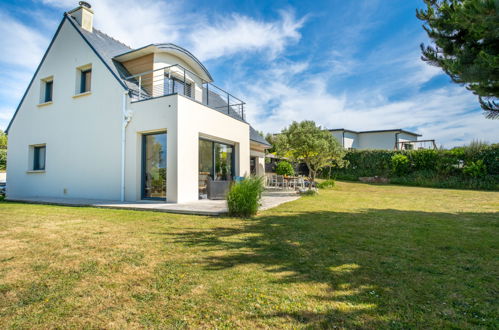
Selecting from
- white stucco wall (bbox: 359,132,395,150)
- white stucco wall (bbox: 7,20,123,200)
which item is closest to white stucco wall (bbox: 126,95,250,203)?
white stucco wall (bbox: 7,20,123,200)

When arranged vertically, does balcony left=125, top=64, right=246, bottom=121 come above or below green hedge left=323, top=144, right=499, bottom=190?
above

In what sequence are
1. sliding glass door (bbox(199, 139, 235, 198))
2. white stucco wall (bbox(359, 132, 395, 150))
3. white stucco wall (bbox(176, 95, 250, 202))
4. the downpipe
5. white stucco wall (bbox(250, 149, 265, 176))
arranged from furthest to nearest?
white stucco wall (bbox(359, 132, 395, 150)) < white stucco wall (bbox(250, 149, 265, 176)) < sliding glass door (bbox(199, 139, 235, 198)) < the downpipe < white stucco wall (bbox(176, 95, 250, 202))

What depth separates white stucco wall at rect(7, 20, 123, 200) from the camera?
10859 mm

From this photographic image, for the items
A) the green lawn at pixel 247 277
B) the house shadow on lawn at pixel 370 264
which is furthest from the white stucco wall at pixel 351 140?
the green lawn at pixel 247 277

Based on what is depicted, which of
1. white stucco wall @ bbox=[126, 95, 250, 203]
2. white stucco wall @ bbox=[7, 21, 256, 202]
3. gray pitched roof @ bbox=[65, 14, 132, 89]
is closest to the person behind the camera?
white stucco wall @ bbox=[126, 95, 250, 203]

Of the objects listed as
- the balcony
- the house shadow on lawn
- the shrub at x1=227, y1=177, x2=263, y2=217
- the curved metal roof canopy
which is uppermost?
the curved metal roof canopy

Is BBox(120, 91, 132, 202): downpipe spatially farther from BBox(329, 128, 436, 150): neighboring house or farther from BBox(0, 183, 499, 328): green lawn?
Answer: BBox(329, 128, 436, 150): neighboring house

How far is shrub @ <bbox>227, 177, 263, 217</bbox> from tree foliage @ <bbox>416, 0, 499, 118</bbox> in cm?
512

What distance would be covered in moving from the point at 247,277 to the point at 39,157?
15.4 meters

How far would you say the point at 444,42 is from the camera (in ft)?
20.5

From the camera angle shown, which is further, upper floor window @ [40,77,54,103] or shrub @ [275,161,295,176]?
shrub @ [275,161,295,176]

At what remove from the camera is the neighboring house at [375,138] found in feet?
103

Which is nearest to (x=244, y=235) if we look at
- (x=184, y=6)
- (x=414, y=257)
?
(x=414, y=257)

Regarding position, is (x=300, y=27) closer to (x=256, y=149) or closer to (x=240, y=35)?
(x=240, y=35)
